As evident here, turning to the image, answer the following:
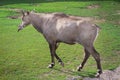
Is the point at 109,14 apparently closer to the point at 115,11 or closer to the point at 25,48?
the point at 115,11

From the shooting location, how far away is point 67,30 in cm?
1057

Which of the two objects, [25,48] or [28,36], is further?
[28,36]

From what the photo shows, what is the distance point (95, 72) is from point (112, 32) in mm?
6284

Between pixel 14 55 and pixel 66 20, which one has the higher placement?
pixel 66 20

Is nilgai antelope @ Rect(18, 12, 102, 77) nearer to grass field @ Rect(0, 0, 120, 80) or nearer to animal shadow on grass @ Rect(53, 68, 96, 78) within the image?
animal shadow on grass @ Rect(53, 68, 96, 78)

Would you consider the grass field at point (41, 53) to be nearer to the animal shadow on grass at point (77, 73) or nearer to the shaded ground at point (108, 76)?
the animal shadow on grass at point (77, 73)

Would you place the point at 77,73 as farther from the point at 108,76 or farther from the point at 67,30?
the point at 67,30

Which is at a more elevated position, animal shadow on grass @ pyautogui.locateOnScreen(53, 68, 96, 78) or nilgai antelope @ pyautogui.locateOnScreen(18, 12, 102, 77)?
nilgai antelope @ pyautogui.locateOnScreen(18, 12, 102, 77)

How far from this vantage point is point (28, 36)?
16828 mm

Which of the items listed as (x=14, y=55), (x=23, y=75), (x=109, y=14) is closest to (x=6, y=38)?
(x=14, y=55)

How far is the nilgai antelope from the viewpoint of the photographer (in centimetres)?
1013

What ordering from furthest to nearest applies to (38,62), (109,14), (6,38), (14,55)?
(109,14), (6,38), (14,55), (38,62)

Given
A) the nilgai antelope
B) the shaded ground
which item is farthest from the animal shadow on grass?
the shaded ground

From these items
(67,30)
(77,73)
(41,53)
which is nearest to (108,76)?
(77,73)
